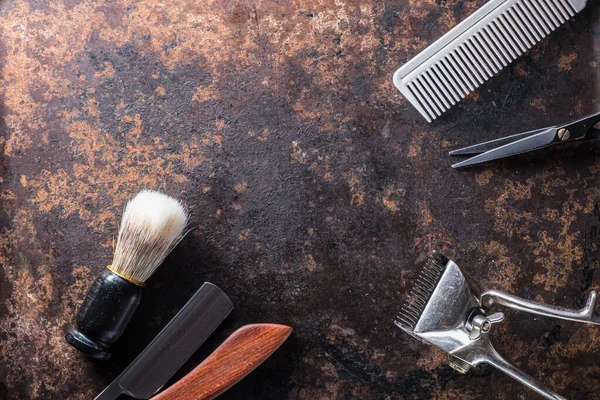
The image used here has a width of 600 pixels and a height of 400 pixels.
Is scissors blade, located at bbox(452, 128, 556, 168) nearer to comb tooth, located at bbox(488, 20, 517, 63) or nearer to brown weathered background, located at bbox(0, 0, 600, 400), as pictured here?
brown weathered background, located at bbox(0, 0, 600, 400)

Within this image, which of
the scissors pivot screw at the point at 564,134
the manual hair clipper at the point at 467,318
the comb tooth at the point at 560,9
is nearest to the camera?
the manual hair clipper at the point at 467,318

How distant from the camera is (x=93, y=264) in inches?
77.8

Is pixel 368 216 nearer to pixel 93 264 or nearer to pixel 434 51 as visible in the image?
pixel 434 51

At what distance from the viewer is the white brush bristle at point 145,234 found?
1.79m

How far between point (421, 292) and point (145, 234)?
2.86 ft

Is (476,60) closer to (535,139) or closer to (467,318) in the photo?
(535,139)

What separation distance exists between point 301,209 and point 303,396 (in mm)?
603

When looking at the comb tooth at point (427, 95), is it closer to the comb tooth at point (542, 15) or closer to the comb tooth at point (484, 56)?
the comb tooth at point (484, 56)

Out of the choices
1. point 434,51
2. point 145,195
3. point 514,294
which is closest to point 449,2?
point 434,51

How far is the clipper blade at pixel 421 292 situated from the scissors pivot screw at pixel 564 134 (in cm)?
51

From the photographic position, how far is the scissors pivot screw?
1.87 metres

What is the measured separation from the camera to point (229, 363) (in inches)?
72.4

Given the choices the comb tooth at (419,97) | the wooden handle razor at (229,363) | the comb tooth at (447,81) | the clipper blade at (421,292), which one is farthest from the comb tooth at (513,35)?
the wooden handle razor at (229,363)

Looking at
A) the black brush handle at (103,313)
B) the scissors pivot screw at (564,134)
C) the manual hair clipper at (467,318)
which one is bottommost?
the manual hair clipper at (467,318)
